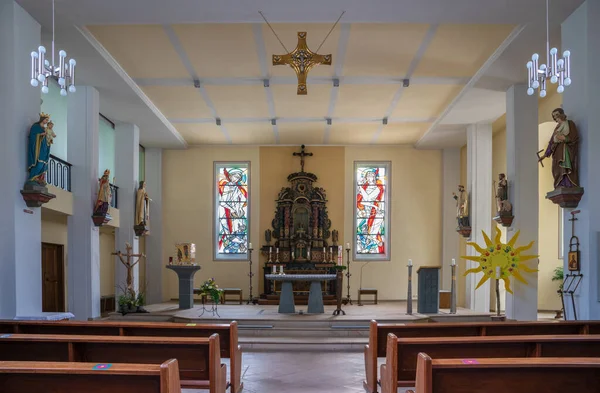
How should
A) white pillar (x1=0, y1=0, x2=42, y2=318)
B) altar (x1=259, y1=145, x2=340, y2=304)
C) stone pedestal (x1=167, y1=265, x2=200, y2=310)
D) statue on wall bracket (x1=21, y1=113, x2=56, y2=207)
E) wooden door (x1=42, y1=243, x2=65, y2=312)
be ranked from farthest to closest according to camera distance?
1. altar (x1=259, y1=145, x2=340, y2=304)
2. stone pedestal (x1=167, y1=265, x2=200, y2=310)
3. wooden door (x1=42, y1=243, x2=65, y2=312)
4. statue on wall bracket (x1=21, y1=113, x2=56, y2=207)
5. white pillar (x1=0, y1=0, x2=42, y2=318)

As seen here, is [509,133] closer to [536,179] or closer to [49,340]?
[536,179]

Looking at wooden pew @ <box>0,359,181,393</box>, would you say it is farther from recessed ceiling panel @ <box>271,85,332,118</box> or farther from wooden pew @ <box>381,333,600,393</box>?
recessed ceiling panel @ <box>271,85,332,118</box>

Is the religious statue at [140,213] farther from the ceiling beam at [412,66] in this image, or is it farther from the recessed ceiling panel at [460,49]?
the recessed ceiling panel at [460,49]

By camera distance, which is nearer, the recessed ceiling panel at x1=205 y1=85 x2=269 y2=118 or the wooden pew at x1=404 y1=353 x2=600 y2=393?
the wooden pew at x1=404 y1=353 x2=600 y2=393

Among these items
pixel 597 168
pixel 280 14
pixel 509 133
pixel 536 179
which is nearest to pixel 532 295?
pixel 536 179

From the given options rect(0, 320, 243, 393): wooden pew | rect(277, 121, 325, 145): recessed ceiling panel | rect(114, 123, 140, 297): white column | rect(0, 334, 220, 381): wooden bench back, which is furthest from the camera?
rect(277, 121, 325, 145): recessed ceiling panel

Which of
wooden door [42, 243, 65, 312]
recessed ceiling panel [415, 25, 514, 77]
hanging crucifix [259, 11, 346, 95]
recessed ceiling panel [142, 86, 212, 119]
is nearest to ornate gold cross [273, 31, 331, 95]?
hanging crucifix [259, 11, 346, 95]

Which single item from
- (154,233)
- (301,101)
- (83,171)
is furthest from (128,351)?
(154,233)

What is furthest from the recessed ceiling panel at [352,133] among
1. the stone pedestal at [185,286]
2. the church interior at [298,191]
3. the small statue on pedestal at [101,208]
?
the small statue on pedestal at [101,208]

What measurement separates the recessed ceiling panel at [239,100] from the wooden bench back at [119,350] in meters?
7.75

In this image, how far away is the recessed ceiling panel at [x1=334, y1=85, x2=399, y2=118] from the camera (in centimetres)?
1156

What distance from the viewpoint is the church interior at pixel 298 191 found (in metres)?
4.38

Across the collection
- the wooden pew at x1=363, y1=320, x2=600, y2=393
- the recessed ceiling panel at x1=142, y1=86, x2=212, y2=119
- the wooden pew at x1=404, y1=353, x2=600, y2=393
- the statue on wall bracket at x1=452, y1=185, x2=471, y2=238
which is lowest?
the wooden pew at x1=363, y1=320, x2=600, y2=393

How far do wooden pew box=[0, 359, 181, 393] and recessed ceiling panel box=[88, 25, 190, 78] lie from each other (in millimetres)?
6699
